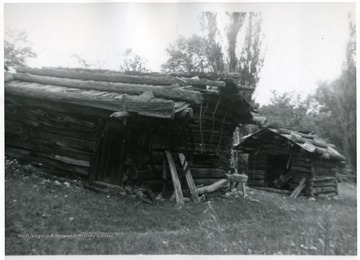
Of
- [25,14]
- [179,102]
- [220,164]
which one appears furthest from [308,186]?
[25,14]

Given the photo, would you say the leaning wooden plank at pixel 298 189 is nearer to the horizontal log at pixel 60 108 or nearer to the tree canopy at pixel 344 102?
the tree canopy at pixel 344 102

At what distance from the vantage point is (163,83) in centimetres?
670

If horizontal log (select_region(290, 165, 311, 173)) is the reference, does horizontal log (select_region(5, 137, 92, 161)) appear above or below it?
above

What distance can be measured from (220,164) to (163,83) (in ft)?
11.3

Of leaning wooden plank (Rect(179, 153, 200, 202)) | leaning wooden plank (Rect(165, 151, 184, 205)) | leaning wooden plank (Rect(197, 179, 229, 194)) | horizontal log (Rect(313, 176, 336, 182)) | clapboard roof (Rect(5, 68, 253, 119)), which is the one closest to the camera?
clapboard roof (Rect(5, 68, 253, 119))

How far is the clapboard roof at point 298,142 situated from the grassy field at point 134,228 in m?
5.38

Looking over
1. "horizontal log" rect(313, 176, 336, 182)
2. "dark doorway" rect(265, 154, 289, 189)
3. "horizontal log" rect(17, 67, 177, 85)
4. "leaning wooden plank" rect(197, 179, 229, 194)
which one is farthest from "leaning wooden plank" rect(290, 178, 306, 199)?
"horizontal log" rect(17, 67, 177, 85)

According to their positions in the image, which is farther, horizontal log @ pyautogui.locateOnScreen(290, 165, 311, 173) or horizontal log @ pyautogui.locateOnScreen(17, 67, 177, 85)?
horizontal log @ pyautogui.locateOnScreen(290, 165, 311, 173)

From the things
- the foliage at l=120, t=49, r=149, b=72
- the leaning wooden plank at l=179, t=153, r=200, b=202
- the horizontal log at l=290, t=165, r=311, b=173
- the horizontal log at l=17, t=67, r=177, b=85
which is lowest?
the horizontal log at l=290, t=165, r=311, b=173

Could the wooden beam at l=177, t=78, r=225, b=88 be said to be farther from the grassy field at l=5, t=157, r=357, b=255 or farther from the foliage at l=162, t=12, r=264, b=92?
the grassy field at l=5, t=157, r=357, b=255

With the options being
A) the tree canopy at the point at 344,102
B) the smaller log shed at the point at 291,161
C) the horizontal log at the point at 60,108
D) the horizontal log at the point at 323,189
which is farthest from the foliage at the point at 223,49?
the horizontal log at the point at 323,189

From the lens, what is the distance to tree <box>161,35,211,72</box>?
6025 millimetres

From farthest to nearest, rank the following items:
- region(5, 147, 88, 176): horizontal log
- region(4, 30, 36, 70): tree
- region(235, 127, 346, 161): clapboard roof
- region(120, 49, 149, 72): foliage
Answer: region(235, 127, 346, 161): clapboard roof
region(5, 147, 88, 176): horizontal log
region(120, 49, 149, 72): foliage
region(4, 30, 36, 70): tree

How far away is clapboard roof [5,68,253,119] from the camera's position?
18.2 feet
